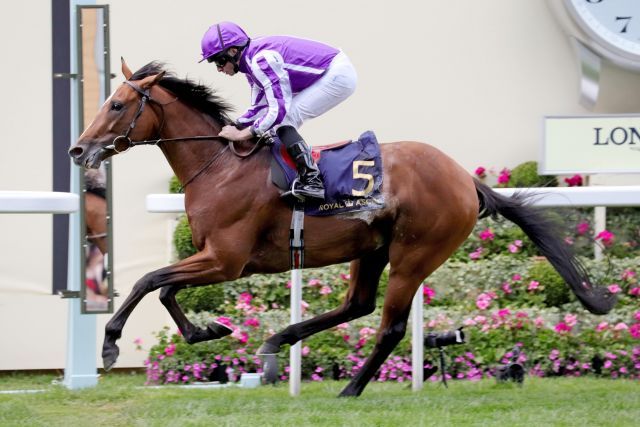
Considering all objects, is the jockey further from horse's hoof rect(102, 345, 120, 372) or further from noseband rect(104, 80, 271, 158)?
horse's hoof rect(102, 345, 120, 372)

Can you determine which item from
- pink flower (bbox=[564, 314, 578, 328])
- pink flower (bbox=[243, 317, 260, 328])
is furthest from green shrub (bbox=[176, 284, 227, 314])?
pink flower (bbox=[564, 314, 578, 328])

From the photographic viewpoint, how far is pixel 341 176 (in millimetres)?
5797

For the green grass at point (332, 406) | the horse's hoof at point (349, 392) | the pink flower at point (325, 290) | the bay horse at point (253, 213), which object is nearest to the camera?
the green grass at point (332, 406)

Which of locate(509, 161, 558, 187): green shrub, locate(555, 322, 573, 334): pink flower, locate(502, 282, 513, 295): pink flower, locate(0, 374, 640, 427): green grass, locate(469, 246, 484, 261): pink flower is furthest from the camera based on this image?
locate(509, 161, 558, 187): green shrub

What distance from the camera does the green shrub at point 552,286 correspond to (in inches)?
302

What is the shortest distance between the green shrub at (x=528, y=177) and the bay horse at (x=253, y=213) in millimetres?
2168

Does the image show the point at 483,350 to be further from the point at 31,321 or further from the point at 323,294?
the point at 31,321

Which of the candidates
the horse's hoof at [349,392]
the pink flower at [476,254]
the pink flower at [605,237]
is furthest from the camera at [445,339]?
the pink flower at [605,237]

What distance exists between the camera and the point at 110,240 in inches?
257

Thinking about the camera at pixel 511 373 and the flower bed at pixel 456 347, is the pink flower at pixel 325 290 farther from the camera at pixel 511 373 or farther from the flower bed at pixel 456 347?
the camera at pixel 511 373

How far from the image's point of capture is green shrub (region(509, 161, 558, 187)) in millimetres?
8352

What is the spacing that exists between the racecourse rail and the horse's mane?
0.54 metres

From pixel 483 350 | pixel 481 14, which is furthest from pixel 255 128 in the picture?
pixel 481 14

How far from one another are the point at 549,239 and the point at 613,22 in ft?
9.16
